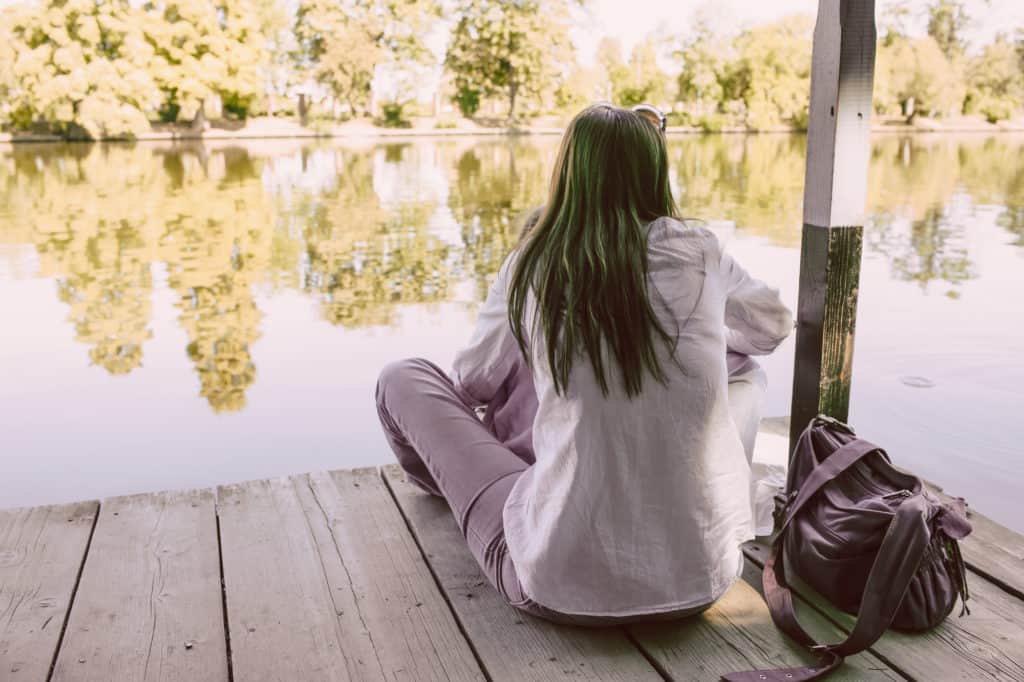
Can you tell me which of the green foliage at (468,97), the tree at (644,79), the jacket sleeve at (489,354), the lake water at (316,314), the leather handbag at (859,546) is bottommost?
the lake water at (316,314)

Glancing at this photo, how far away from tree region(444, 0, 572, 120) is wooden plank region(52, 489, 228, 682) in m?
33.4

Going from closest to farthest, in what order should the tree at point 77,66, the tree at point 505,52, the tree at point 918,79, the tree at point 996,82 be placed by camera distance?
the tree at point 77,66
the tree at point 918,79
the tree at point 996,82
the tree at point 505,52

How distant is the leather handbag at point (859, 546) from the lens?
152cm

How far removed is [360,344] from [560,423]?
13.1 ft

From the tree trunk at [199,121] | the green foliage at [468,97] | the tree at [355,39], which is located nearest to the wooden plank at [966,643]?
the tree trunk at [199,121]

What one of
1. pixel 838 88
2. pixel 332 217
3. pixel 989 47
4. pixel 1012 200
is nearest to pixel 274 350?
pixel 838 88

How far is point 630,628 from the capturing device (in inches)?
64.6

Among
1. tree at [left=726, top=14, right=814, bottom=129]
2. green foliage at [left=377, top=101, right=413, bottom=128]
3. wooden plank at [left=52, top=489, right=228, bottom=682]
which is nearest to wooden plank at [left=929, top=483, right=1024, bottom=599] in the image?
wooden plank at [left=52, top=489, right=228, bottom=682]

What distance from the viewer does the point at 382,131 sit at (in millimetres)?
30422

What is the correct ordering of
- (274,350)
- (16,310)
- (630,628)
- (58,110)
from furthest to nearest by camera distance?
(58,110), (16,310), (274,350), (630,628)

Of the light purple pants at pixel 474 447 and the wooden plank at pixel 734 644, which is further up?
the light purple pants at pixel 474 447

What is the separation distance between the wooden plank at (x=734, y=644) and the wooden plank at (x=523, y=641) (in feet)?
0.16

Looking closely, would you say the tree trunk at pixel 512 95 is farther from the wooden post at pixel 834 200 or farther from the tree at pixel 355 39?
the wooden post at pixel 834 200

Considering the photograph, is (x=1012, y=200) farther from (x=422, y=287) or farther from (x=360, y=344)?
(x=360, y=344)
